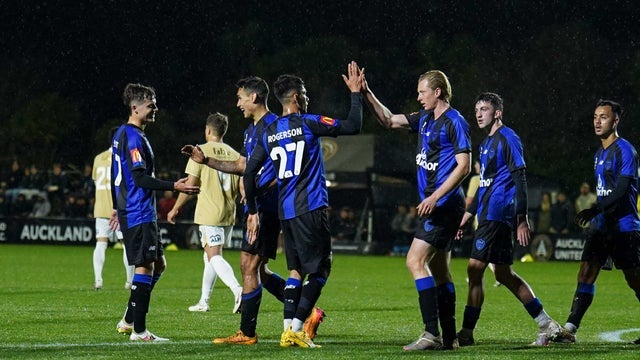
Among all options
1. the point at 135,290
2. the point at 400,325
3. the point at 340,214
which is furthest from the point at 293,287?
the point at 340,214

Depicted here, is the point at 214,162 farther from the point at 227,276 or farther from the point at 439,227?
the point at 227,276

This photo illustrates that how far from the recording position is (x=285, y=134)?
989 centimetres

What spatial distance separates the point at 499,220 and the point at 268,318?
12.1ft

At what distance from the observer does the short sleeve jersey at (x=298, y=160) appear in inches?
387

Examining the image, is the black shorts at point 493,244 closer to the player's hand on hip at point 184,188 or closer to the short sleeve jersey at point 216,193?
the player's hand on hip at point 184,188

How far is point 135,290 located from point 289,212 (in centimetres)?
167

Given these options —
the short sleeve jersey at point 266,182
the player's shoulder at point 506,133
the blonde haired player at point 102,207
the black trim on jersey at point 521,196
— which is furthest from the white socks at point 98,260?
the black trim on jersey at point 521,196

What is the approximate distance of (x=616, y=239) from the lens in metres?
10.7

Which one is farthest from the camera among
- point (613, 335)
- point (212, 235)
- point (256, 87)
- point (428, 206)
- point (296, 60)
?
point (296, 60)

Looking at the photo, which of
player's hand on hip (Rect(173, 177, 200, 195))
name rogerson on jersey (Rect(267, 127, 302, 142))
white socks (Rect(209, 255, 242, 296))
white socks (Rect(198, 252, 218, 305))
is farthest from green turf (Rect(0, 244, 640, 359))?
name rogerson on jersey (Rect(267, 127, 302, 142))

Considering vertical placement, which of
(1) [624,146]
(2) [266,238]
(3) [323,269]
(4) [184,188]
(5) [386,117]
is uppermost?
(5) [386,117]

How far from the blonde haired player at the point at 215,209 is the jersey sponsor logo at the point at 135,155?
10.3ft

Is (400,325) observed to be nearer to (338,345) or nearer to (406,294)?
(338,345)

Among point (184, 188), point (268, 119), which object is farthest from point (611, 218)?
point (184, 188)
